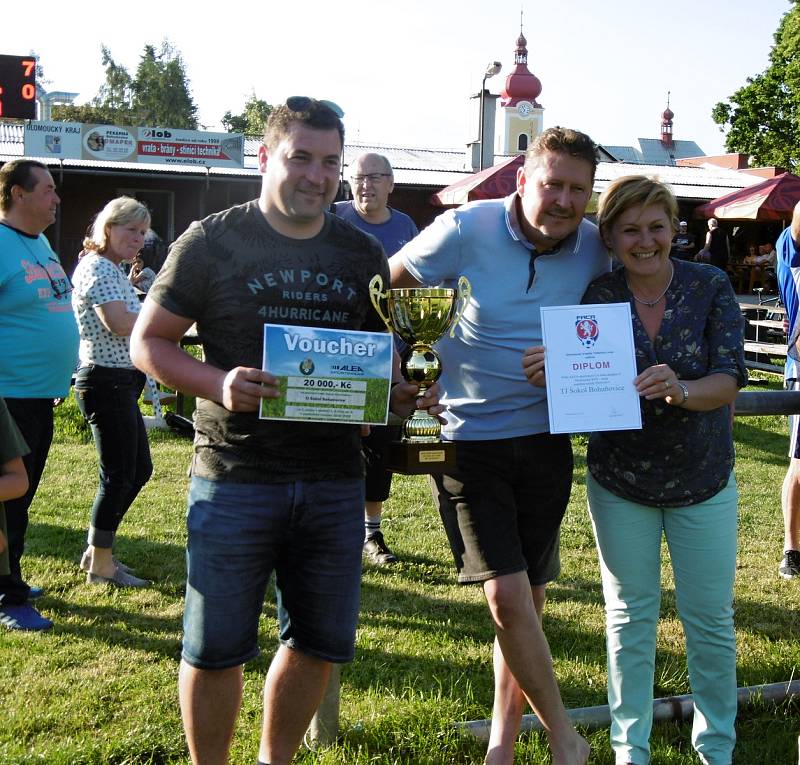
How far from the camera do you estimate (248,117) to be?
227ft

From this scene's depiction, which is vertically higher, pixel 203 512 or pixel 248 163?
pixel 248 163

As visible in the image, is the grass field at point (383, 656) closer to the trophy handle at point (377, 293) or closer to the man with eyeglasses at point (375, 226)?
the man with eyeglasses at point (375, 226)

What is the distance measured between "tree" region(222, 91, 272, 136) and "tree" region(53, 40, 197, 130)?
4.56 metres

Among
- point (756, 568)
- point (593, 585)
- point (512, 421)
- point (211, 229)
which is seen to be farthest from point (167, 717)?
point (756, 568)

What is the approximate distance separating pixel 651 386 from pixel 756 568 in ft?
10.6

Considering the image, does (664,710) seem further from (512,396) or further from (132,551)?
(132,551)

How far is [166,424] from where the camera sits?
30.3 ft

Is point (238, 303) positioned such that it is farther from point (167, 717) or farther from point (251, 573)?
point (167, 717)

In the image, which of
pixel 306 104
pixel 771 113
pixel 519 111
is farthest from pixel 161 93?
pixel 306 104

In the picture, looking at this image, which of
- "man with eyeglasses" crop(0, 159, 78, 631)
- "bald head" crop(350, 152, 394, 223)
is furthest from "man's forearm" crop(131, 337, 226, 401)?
"bald head" crop(350, 152, 394, 223)

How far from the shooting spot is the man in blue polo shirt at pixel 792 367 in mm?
5223

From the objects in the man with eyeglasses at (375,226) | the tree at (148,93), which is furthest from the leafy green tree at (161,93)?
the man with eyeglasses at (375,226)

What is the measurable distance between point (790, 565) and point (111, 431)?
382 centimetres

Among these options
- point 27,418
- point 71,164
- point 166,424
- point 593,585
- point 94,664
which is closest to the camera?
point 94,664
